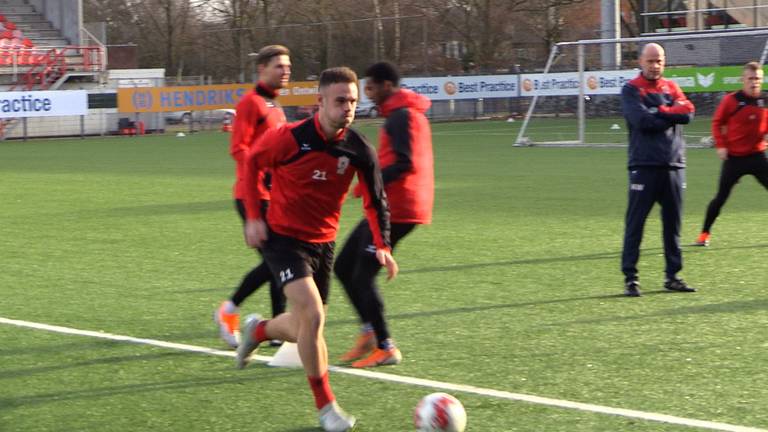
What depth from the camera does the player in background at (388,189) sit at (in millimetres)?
7285

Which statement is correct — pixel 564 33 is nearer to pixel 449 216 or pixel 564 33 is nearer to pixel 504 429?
pixel 449 216

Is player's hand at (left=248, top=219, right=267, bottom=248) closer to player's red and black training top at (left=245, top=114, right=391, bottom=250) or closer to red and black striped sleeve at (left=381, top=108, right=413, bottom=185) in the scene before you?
player's red and black training top at (left=245, top=114, right=391, bottom=250)

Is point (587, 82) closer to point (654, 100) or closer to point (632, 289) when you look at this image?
point (654, 100)

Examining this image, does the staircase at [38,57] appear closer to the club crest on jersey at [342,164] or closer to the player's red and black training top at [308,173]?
the player's red and black training top at [308,173]

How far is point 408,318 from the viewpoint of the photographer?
8.84 metres

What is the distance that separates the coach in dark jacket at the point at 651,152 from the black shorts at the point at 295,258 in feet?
12.6

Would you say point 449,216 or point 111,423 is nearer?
point 111,423

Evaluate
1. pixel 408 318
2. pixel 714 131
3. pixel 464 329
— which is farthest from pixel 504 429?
pixel 714 131

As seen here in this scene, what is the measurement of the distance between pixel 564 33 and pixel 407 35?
343 inches

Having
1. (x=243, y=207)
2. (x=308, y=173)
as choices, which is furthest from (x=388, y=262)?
(x=243, y=207)

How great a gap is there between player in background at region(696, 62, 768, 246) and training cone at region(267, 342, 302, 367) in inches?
250

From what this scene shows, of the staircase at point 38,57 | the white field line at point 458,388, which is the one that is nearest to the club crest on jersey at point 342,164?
the white field line at point 458,388

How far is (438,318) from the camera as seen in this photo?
28.8 feet

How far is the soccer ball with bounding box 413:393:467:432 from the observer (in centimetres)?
557
